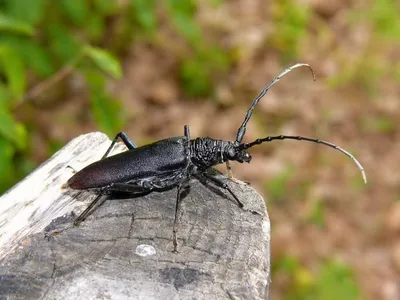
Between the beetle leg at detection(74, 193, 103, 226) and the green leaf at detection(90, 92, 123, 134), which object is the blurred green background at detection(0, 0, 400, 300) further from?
the beetle leg at detection(74, 193, 103, 226)

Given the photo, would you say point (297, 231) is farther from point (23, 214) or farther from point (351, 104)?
point (23, 214)

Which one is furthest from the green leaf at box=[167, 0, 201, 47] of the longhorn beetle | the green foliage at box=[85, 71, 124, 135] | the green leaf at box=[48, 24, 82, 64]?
the longhorn beetle

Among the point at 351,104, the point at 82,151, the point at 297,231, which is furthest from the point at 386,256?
the point at 82,151

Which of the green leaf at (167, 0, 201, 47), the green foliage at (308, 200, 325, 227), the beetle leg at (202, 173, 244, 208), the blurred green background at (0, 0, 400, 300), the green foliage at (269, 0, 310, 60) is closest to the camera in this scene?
the beetle leg at (202, 173, 244, 208)

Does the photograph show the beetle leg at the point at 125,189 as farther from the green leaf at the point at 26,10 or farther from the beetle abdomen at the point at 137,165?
the green leaf at the point at 26,10

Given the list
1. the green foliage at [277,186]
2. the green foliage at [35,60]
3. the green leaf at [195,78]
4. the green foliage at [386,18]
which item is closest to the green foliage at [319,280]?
the green foliage at [277,186]

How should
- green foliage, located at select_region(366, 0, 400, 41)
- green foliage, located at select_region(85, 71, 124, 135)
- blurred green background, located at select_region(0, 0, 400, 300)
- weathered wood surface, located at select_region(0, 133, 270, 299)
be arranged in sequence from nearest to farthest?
1. weathered wood surface, located at select_region(0, 133, 270, 299)
2. green foliage, located at select_region(85, 71, 124, 135)
3. blurred green background, located at select_region(0, 0, 400, 300)
4. green foliage, located at select_region(366, 0, 400, 41)
